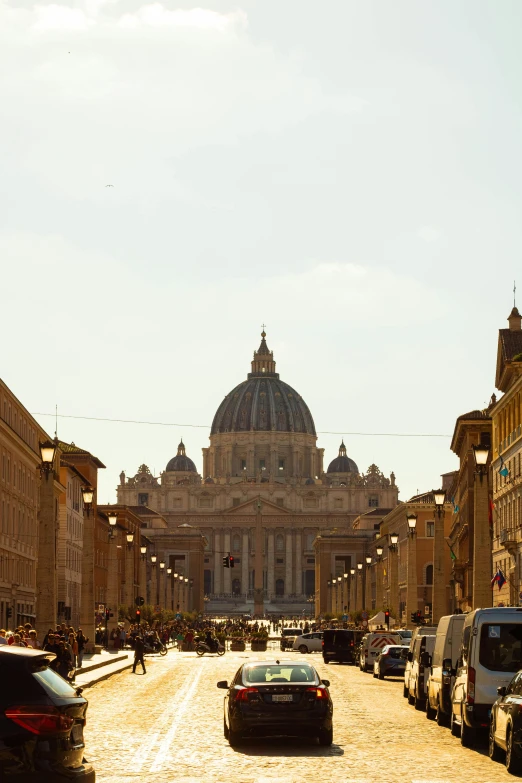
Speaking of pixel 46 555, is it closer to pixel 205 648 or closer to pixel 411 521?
pixel 411 521

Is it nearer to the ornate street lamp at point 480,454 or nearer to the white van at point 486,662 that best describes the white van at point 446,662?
the white van at point 486,662

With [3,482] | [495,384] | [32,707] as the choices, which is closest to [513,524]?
[495,384]

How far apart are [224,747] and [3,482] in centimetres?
4636

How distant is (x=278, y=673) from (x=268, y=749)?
1.29 meters

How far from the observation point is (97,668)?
2112 inches

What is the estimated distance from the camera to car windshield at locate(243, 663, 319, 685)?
23.8 metres

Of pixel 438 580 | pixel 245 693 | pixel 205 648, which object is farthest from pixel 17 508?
pixel 245 693

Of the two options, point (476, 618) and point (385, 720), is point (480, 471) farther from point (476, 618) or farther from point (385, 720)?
point (476, 618)

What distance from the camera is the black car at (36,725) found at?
13.5m

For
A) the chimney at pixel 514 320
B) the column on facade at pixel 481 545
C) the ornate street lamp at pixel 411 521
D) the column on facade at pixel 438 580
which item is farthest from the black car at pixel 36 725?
the chimney at pixel 514 320

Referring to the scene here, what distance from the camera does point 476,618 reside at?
24344 mm

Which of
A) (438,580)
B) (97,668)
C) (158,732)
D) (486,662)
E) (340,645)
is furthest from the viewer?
(340,645)

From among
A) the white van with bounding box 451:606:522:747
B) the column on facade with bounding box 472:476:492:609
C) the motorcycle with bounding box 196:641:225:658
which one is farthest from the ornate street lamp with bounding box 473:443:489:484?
the motorcycle with bounding box 196:641:225:658

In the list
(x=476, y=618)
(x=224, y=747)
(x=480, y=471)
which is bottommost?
(x=224, y=747)
